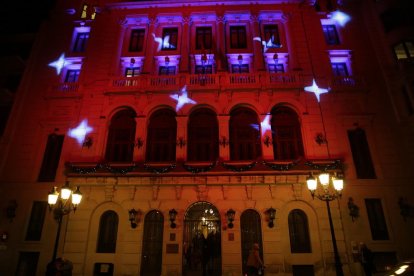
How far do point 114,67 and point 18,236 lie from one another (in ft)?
44.9

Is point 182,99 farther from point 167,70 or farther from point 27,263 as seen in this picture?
point 27,263

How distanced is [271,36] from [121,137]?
48.5 feet

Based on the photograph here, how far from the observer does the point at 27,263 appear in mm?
17109

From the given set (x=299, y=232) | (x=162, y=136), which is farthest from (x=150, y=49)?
(x=299, y=232)

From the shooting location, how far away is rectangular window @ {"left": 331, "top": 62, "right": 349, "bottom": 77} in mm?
21344

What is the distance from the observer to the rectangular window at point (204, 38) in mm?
22609

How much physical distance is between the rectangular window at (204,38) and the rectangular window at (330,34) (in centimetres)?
969

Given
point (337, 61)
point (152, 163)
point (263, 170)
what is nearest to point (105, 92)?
point (152, 163)

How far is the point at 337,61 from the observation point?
21766 millimetres

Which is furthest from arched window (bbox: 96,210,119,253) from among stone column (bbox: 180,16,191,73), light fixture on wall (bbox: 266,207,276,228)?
stone column (bbox: 180,16,191,73)

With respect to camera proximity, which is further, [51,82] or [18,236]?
[51,82]

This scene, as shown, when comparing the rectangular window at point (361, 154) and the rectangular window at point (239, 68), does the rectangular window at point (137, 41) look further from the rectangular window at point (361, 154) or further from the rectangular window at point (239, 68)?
the rectangular window at point (361, 154)

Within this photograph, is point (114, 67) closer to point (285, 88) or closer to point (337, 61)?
point (285, 88)

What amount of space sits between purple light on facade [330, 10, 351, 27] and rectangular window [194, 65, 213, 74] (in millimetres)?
11451
